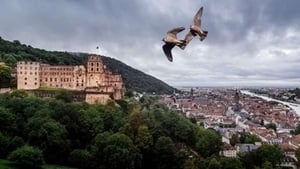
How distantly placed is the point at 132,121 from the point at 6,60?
988 inches

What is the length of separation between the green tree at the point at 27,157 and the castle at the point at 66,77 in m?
16.9

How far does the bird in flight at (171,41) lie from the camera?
5711 mm

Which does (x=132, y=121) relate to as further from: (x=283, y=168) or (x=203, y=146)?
(x=283, y=168)

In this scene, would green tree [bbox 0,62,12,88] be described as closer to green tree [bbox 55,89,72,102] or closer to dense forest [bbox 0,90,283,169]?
dense forest [bbox 0,90,283,169]

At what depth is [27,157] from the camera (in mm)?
33406

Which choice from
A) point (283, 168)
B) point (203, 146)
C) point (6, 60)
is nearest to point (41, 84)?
point (6, 60)

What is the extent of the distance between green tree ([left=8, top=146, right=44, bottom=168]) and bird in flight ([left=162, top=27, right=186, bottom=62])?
96.1ft

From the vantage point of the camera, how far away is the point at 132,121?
1619 inches

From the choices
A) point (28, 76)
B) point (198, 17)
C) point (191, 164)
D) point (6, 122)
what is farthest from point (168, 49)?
point (28, 76)

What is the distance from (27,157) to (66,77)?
19.5 meters

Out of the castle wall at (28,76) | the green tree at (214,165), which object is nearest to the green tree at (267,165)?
the green tree at (214,165)

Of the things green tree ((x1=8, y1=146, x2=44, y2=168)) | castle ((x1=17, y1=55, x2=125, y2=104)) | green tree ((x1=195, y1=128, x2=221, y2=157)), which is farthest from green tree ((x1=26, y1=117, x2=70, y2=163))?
castle ((x1=17, y1=55, x2=125, y2=104))

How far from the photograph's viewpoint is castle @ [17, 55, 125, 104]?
50.7 meters

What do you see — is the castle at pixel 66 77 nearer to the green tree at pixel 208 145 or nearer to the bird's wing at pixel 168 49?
the green tree at pixel 208 145
